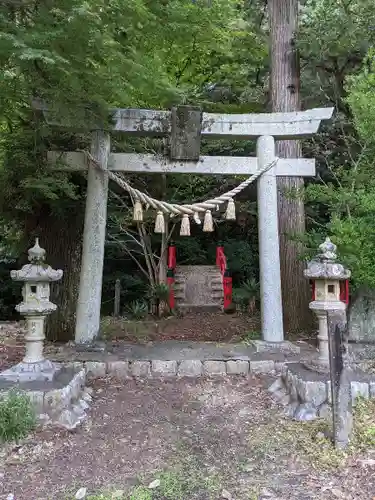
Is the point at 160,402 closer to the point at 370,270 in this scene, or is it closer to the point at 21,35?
the point at 370,270

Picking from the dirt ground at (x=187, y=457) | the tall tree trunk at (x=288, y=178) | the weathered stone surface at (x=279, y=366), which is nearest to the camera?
the dirt ground at (x=187, y=457)

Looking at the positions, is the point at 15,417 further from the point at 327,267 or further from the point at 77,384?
the point at 327,267

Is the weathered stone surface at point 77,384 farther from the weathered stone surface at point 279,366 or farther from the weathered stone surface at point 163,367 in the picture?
the weathered stone surface at point 279,366

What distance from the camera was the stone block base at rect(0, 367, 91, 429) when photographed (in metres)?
3.49

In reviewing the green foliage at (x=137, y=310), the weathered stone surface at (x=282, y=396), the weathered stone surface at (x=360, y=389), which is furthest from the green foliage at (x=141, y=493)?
the green foliage at (x=137, y=310)

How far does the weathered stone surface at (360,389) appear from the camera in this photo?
3867 millimetres

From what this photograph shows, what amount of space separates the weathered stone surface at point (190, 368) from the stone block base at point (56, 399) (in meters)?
1.23

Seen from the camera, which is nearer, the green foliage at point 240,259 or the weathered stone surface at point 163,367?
the weathered stone surface at point 163,367

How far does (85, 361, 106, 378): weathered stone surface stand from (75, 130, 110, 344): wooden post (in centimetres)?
56

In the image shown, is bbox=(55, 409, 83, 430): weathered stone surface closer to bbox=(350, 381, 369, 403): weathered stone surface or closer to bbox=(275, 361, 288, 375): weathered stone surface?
→ bbox=(275, 361, 288, 375): weathered stone surface

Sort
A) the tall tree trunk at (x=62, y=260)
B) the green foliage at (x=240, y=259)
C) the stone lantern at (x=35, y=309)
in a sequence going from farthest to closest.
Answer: the green foliage at (x=240, y=259) → the tall tree trunk at (x=62, y=260) → the stone lantern at (x=35, y=309)

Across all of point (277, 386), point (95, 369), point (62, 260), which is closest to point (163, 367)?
point (95, 369)

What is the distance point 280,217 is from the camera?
6.74m

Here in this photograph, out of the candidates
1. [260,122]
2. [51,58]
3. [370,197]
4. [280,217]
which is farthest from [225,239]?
[51,58]
